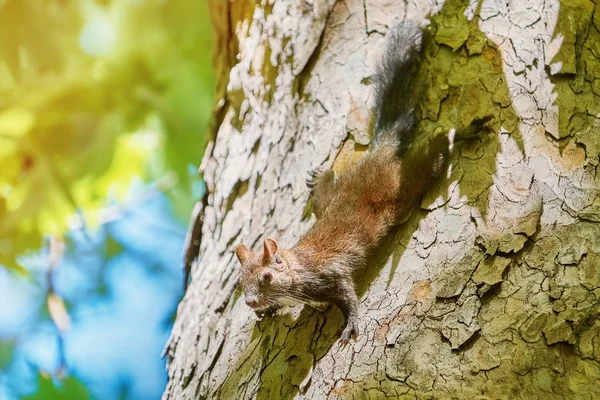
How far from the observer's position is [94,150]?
10.2 ft

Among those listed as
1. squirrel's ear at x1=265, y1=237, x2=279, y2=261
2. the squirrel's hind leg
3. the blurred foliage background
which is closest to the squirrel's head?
squirrel's ear at x1=265, y1=237, x2=279, y2=261

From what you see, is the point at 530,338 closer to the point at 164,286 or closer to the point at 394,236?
the point at 394,236

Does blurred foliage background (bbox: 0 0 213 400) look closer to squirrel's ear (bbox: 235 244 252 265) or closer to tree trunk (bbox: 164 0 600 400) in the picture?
tree trunk (bbox: 164 0 600 400)

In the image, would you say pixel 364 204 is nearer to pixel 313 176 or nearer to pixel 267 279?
pixel 313 176

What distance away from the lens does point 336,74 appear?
7.29 ft

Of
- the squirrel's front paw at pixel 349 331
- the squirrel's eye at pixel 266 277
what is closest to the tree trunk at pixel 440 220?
the squirrel's front paw at pixel 349 331

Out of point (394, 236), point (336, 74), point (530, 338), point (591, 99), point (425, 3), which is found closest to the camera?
point (530, 338)

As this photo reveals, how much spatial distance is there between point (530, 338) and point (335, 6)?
1540 mm

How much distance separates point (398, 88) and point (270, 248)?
2.30 ft

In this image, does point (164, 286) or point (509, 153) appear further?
point (164, 286)

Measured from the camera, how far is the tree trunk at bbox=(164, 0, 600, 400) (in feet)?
4.31

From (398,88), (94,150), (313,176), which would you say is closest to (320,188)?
(313,176)

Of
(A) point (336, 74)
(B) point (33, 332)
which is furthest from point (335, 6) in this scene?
(B) point (33, 332)

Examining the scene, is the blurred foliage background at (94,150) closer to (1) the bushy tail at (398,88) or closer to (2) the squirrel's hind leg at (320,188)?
(2) the squirrel's hind leg at (320,188)
